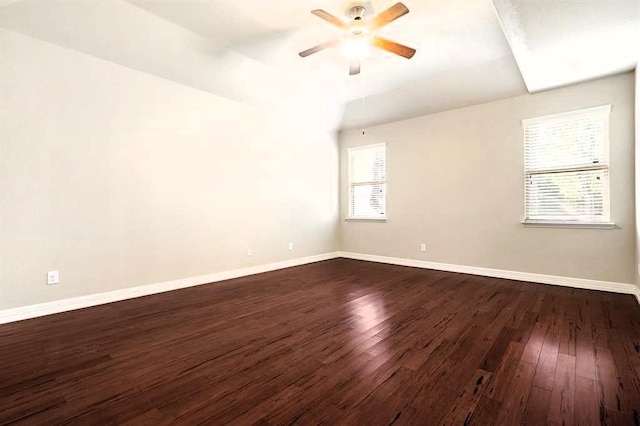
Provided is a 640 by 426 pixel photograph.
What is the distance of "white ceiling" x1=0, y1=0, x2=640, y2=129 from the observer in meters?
2.64

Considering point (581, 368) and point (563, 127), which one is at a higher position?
point (563, 127)

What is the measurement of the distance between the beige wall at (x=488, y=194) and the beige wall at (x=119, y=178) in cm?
220

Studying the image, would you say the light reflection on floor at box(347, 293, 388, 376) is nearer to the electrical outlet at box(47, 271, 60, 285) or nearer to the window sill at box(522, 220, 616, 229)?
the window sill at box(522, 220, 616, 229)

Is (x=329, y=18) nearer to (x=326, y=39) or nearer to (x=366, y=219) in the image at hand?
(x=326, y=39)

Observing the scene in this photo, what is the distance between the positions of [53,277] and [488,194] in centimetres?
560

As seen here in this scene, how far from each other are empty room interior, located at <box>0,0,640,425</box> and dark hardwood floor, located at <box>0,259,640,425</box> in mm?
20

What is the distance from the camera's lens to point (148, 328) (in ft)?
8.78

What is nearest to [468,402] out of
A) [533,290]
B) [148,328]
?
[148,328]

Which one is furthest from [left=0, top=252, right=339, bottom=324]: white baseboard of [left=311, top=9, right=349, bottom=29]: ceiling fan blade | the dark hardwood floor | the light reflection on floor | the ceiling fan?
[left=311, top=9, right=349, bottom=29]: ceiling fan blade

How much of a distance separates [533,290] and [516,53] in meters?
2.80

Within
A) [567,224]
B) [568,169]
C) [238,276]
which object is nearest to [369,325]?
[238,276]

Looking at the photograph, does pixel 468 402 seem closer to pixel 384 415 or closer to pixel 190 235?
pixel 384 415

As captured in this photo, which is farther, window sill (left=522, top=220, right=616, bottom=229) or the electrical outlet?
window sill (left=522, top=220, right=616, bottom=229)

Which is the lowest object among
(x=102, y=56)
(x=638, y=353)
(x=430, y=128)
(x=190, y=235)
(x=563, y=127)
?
(x=638, y=353)
